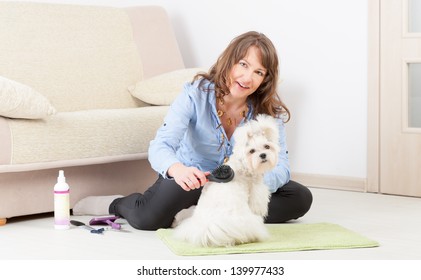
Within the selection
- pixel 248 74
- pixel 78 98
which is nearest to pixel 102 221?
pixel 248 74

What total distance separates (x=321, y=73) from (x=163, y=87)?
820 mm

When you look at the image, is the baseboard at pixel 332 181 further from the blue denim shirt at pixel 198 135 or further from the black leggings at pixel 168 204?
the blue denim shirt at pixel 198 135

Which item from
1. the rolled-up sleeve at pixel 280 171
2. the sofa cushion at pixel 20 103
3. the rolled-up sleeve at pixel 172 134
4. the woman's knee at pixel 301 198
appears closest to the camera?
the rolled-up sleeve at pixel 172 134

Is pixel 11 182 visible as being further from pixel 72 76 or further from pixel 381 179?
pixel 381 179

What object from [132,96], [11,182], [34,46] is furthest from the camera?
[132,96]

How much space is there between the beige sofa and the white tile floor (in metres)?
0.20

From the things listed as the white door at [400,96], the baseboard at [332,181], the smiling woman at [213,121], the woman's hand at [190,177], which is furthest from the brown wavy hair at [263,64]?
the baseboard at [332,181]

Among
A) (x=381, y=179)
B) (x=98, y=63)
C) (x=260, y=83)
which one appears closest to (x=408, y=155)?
(x=381, y=179)

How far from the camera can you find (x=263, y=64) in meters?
2.52

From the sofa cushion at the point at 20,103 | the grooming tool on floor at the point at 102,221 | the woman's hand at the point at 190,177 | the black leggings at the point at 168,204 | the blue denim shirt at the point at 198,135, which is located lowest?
the grooming tool on floor at the point at 102,221

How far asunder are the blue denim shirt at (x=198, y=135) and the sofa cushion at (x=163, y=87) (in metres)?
0.91

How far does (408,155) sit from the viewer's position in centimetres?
361

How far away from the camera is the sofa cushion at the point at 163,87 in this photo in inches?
143

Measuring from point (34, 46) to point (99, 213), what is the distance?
38.2 inches
